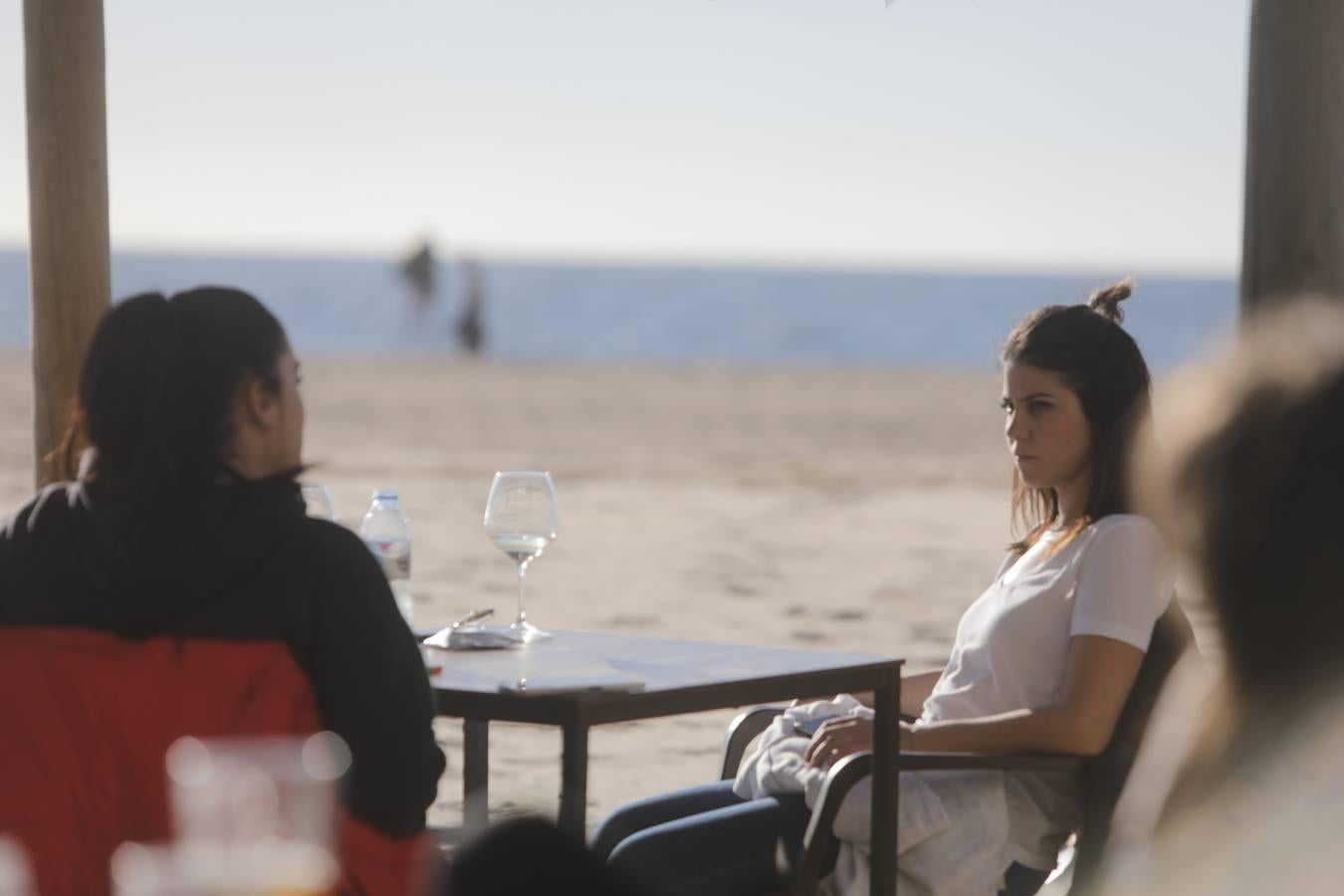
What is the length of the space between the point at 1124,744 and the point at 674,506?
380 inches

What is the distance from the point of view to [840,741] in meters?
3.23

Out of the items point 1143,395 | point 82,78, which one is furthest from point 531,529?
point 82,78

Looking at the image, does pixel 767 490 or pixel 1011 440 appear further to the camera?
pixel 767 490

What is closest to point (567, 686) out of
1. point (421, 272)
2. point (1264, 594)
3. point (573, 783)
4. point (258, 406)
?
point (573, 783)

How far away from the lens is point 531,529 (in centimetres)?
342

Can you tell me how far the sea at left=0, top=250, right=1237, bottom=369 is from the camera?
46.6 meters

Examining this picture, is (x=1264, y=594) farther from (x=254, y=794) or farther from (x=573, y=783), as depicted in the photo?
(x=573, y=783)

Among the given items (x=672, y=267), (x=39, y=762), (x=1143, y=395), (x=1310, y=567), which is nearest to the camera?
(x=1310, y=567)

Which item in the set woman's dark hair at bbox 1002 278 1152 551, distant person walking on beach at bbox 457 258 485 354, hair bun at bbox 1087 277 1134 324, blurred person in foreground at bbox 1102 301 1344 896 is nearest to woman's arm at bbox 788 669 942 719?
woman's dark hair at bbox 1002 278 1152 551

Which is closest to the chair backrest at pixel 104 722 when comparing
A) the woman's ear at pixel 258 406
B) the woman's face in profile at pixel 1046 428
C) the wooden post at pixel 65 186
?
the woman's ear at pixel 258 406

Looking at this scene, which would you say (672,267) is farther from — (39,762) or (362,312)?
(39,762)

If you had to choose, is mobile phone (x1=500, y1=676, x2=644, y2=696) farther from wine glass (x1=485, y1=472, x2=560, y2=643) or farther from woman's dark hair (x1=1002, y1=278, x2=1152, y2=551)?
woman's dark hair (x1=1002, y1=278, x2=1152, y2=551)

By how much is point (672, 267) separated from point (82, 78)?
119182 millimetres

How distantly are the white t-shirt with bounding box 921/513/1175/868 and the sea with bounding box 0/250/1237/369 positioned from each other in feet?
88.9
